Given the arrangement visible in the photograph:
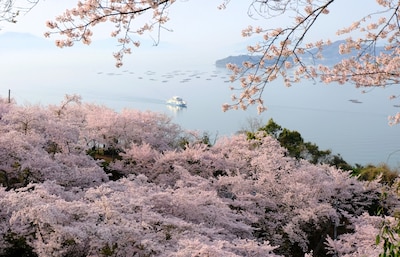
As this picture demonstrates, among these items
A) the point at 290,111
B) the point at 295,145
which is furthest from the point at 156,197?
the point at 290,111

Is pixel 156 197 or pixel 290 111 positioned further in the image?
pixel 290 111

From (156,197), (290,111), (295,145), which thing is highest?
(156,197)

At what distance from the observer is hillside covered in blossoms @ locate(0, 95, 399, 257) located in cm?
539

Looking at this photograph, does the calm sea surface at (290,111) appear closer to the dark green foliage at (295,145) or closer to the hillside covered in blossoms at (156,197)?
the dark green foliage at (295,145)

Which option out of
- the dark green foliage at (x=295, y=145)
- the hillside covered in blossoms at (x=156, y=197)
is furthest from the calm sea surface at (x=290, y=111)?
the hillside covered in blossoms at (x=156, y=197)

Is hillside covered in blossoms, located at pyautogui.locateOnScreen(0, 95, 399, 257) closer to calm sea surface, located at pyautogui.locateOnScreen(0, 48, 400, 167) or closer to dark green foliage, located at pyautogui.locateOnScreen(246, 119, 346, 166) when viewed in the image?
dark green foliage, located at pyautogui.locateOnScreen(246, 119, 346, 166)

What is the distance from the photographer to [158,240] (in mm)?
5828

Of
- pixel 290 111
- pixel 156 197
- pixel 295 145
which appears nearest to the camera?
pixel 156 197

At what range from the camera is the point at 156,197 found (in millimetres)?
7414

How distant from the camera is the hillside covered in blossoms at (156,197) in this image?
5391 mm

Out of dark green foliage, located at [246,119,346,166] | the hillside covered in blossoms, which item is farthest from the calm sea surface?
the hillside covered in blossoms

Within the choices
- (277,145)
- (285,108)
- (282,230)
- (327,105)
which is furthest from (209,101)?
(282,230)

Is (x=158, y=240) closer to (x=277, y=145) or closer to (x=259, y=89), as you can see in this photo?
(x=259, y=89)

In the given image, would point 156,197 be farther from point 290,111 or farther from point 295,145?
point 290,111
